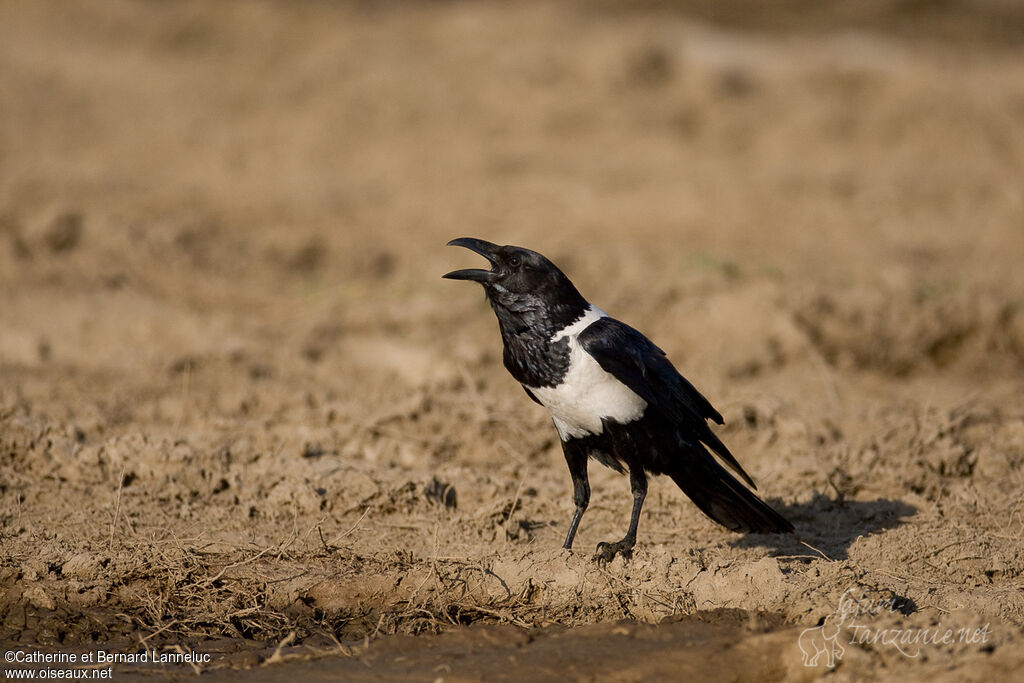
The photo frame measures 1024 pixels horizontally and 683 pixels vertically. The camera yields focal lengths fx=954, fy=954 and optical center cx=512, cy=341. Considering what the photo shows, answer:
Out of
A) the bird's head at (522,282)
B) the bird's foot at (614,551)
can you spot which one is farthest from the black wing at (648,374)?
the bird's foot at (614,551)

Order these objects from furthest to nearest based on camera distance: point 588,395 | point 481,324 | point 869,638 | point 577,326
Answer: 1. point 481,324
2. point 577,326
3. point 588,395
4. point 869,638

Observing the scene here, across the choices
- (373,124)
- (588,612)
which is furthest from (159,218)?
(588,612)

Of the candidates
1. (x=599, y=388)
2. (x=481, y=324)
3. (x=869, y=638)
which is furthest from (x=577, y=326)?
(x=481, y=324)

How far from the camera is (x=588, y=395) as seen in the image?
150 inches

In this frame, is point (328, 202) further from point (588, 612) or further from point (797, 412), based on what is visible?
point (588, 612)

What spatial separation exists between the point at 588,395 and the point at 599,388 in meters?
0.05

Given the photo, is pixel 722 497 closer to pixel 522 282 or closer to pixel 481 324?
pixel 522 282

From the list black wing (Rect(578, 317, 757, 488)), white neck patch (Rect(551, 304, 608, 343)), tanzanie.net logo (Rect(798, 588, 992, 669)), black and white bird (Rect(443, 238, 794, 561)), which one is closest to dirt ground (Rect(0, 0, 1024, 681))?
tanzanie.net logo (Rect(798, 588, 992, 669))

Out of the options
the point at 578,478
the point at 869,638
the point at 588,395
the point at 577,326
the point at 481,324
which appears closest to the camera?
the point at 869,638

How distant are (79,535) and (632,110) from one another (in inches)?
331

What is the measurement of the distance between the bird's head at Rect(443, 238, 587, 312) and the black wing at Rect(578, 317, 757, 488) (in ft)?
0.62

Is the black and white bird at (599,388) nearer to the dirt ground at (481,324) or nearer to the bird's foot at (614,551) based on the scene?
the bird's foot at (614,551)

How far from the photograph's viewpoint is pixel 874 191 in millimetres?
10133

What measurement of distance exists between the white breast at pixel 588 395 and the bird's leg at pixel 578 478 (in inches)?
8.9
